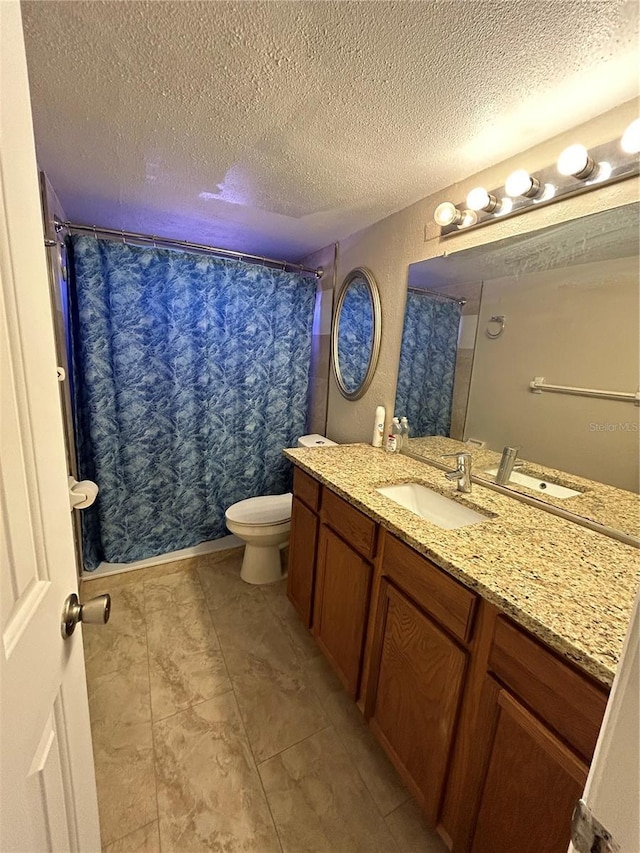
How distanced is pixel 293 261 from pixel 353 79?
5.72ft

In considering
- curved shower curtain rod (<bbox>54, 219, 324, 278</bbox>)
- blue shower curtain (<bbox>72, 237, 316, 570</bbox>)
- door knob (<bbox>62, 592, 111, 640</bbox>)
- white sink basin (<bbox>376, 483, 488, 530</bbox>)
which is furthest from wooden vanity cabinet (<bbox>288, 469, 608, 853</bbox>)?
curved shower curtain rod (<bbox>54, 219, 324, 278</bbox>)

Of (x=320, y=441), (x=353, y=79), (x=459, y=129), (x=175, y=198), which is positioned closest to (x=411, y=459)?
(x=320, y=441)

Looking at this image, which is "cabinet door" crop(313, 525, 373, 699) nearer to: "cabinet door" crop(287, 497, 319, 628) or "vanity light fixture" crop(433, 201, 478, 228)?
"cabinet door" crop(287, 497, 319, 628)

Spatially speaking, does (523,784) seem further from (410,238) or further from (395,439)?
(410,238)

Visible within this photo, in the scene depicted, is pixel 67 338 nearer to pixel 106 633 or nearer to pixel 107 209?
pixel 107 209

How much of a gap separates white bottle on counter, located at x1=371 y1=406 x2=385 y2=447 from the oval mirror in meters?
0.22

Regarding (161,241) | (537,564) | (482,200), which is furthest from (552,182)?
(161,241)

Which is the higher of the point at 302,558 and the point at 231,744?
the point at 302,558

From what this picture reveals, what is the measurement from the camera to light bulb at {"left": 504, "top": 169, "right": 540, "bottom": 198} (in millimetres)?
1141

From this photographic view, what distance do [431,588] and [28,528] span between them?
0.92 m

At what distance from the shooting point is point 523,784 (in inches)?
29.3

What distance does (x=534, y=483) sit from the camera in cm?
126

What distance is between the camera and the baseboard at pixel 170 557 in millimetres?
2029

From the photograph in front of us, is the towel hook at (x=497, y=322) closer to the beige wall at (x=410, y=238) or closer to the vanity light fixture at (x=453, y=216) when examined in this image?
the beige wall at (x=410, y=238)
